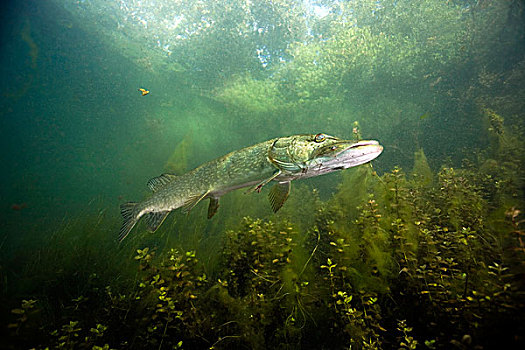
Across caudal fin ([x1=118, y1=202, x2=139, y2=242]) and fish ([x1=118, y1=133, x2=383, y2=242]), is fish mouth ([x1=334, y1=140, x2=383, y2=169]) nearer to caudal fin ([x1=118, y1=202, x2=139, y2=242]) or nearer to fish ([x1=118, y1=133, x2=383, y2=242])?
fish ([x1=118, y1=133, x2=383, y2=242])

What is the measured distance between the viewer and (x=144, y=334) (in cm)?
211

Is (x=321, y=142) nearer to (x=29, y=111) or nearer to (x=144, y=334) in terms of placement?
(x=144, y=334)

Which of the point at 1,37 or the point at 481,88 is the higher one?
the point at 1,37

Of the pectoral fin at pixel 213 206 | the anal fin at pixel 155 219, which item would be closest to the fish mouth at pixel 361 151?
the pectoral fin at pixel 213 206

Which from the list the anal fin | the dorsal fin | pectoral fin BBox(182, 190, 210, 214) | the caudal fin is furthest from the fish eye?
the caudal fin

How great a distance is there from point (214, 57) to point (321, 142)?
52.3 ft

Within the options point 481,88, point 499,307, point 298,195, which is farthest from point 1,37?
point 481,88

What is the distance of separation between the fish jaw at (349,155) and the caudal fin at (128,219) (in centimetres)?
308

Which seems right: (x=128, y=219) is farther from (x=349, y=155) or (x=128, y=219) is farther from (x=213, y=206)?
(x=349, y=155)

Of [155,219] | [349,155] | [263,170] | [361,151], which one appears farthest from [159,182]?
[361,151]

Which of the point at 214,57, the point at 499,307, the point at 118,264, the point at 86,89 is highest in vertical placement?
the point at 86,89

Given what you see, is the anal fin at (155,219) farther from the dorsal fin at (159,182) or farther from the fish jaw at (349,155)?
the fish jaw at (349,155)

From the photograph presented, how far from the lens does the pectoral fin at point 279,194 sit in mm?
2361

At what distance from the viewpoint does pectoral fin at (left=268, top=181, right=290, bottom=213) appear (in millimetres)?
2361
